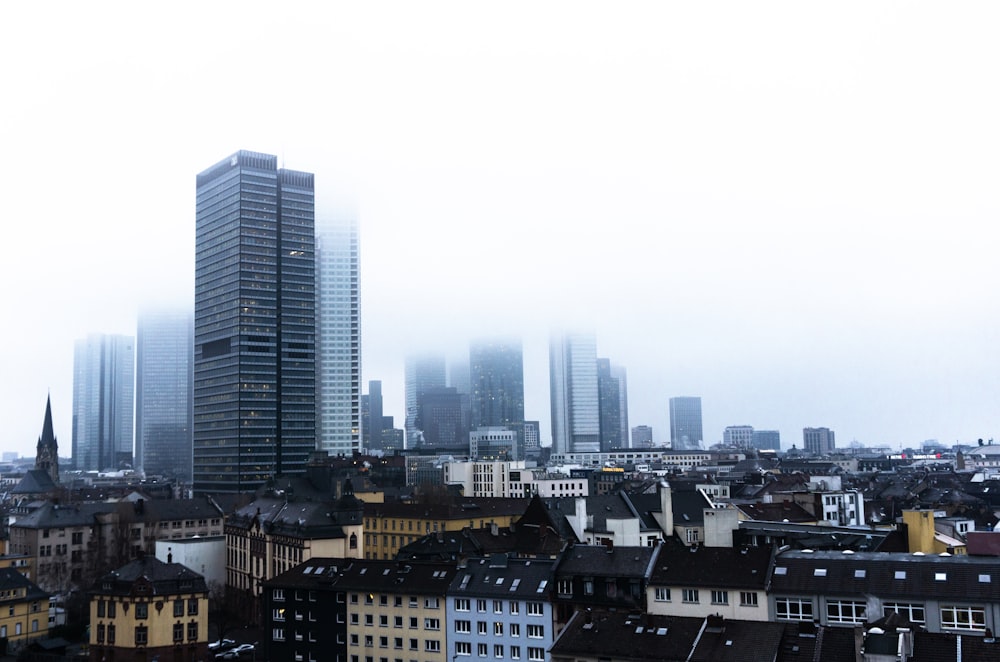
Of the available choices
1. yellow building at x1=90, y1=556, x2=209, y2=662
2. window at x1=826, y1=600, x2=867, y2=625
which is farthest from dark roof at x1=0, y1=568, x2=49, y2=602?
window at x1=826, y1=600, x2=867, y2=625

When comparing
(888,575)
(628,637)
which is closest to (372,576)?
(628,637)

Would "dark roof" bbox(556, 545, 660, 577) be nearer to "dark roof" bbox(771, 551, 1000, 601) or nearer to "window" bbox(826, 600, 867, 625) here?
"dark roof" bbox(771, 551, 1000, 601)

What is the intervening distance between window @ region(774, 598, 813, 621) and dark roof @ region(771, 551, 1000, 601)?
2.45 ft

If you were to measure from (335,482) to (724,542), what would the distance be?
365ft

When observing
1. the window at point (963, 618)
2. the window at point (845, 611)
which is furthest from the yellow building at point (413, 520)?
the window at point (963, 618)

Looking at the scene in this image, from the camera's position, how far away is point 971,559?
2343 inches

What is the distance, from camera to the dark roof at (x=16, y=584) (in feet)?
301

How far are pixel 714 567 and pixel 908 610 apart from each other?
496 inches

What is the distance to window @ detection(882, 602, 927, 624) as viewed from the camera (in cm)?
5722

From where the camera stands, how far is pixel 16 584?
92812mm

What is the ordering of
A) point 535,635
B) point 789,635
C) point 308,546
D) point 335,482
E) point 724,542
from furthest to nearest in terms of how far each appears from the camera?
point 335,482, point 308,546, point 724,542, point 535,635, point 789,635

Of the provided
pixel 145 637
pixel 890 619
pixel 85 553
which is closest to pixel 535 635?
pixel 890 619

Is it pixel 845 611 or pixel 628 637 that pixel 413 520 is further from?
→ pixel 845 611

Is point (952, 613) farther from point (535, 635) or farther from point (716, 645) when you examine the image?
point (535, 635)
